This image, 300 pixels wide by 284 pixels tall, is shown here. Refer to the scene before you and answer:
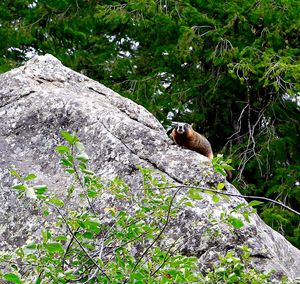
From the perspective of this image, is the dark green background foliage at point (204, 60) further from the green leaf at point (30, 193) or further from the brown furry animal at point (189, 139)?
the green leaf at point (30, 193)

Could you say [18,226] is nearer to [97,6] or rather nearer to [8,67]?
[8,67]

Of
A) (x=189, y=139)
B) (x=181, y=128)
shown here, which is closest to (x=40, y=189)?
(x=189, y=139)

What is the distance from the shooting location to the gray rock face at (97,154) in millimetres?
5938

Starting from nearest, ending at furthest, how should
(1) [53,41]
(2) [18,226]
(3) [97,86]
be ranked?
1. (2) [18,226]
2. (3) [97,86]
3. (1) [53,41]

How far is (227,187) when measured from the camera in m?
6.67

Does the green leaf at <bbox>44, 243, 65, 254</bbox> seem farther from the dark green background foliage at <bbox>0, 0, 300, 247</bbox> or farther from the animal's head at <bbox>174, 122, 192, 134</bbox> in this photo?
the dark green background foliage at <bbox>0, 0, 300, 247</bbox>

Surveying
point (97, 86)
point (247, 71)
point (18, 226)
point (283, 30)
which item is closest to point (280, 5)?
point (283, 30)

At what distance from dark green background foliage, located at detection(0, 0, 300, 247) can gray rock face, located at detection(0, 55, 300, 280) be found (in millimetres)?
5866

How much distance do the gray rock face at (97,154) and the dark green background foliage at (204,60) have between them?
5.87 meters

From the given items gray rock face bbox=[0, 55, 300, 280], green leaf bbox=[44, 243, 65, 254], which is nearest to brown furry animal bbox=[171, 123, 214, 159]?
gray rock face bbox=[0, 55, 300, 280]

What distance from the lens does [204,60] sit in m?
14.9

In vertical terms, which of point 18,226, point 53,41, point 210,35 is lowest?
point 53,41

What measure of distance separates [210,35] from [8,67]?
332cm

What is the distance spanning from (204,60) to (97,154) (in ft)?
28.5
